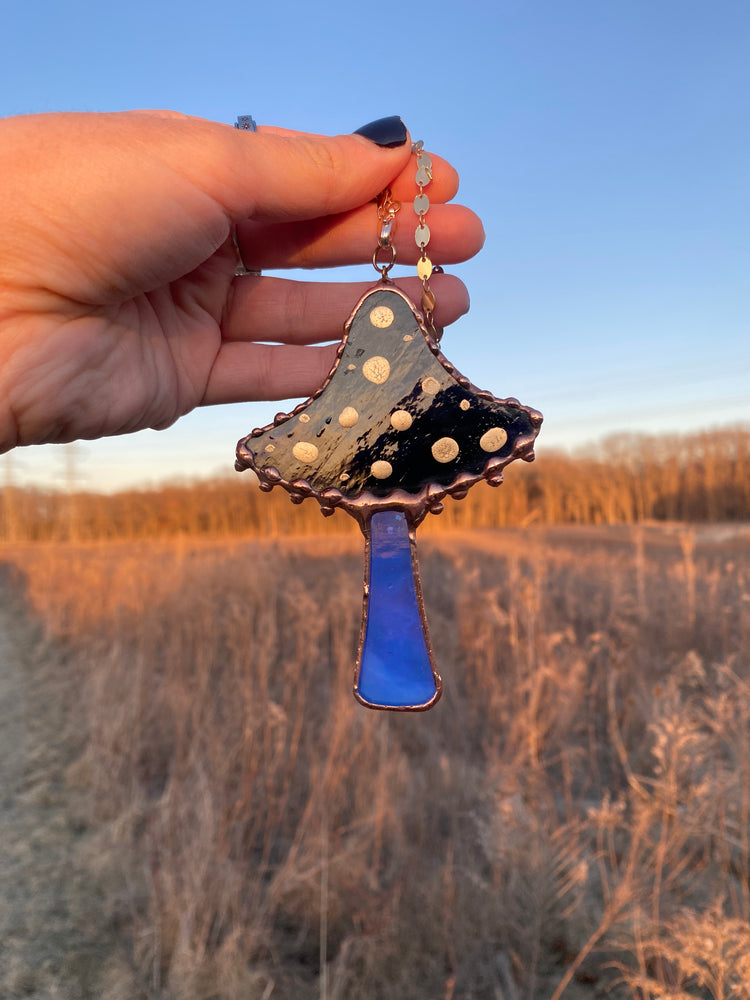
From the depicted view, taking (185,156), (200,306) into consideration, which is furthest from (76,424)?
(185,156)

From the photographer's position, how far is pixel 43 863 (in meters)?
2.92

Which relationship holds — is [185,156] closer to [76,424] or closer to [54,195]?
[54,195]

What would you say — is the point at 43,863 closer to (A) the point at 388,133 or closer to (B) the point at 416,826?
(B) the point at 416,826

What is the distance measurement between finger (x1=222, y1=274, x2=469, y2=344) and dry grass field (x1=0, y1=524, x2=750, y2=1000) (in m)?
1.74

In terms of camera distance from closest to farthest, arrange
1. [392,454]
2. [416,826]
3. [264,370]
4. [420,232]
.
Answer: [392,454]
[420,232]
[264,370]
[416,826]

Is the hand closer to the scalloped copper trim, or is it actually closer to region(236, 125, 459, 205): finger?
region(236, 125, 459, 205): finger

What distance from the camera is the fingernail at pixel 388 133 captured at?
1.28m

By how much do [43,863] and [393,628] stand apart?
267 cm

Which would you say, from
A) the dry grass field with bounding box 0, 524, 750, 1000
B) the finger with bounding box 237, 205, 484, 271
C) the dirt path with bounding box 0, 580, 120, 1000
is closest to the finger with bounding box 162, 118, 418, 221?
the finger with bounding box 237, 205, 484, 271

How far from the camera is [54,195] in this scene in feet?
4.16

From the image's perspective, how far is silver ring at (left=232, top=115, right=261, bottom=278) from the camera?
1.35 meters

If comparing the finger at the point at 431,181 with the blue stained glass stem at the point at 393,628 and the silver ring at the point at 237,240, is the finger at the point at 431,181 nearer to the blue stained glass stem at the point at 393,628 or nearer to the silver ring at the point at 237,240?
the silver ring at the point at 237,240

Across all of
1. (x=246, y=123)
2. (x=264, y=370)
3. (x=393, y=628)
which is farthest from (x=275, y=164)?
(x=393, y=628)

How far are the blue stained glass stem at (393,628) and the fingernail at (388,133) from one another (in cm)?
73
